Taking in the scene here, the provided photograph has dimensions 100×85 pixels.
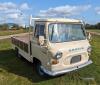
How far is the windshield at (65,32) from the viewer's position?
26.8 feet

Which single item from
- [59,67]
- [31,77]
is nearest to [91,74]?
[59,67]

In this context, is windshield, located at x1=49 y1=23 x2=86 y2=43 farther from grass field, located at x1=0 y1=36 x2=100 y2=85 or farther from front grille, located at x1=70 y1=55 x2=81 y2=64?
grass field, located at x1=0 y1=36 x2=100 y2=85

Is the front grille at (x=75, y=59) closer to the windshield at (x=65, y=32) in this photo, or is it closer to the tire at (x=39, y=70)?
the windshield at (x=65, y=32)

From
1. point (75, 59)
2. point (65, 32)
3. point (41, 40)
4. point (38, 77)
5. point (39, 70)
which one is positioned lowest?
point (38, 77)

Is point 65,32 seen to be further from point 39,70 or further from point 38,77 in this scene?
point 38,77

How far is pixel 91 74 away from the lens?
888cm

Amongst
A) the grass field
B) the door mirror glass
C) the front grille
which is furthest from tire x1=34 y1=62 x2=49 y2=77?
the front grille

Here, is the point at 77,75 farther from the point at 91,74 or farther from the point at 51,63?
the point at 51,63

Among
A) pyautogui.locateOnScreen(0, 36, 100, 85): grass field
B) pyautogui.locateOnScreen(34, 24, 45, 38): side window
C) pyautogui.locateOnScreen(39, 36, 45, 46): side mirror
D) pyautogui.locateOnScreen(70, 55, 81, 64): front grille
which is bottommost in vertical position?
pyautogui.locateOnScreen(0, 36, 100, 85): grass field

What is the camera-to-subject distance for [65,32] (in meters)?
8.52

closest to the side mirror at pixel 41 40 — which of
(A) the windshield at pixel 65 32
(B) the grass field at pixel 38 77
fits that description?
(A) the windshield at pixel 65 32

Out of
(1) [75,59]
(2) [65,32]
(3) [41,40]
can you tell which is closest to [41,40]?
(3) [41,40]

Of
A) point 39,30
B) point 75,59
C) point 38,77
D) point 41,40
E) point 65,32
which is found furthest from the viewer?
point 38,77

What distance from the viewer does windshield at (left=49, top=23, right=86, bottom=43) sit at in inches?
322
